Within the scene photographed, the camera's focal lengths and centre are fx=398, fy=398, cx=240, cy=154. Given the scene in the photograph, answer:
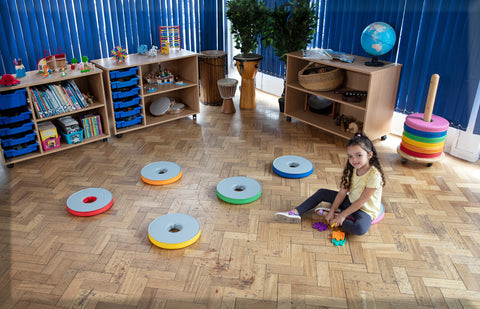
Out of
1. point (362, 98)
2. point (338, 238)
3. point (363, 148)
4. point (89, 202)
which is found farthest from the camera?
point (362, 98)

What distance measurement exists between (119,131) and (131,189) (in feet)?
4.20

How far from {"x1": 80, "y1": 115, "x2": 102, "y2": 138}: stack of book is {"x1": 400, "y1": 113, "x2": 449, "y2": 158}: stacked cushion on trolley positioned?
3.33 meters

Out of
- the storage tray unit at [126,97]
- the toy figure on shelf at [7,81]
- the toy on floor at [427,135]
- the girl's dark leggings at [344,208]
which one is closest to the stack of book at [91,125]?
the storage tray unit at [126,97]

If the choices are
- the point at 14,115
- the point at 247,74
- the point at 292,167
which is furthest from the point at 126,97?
the point at 292,167

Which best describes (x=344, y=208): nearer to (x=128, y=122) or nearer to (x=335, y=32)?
(x=335, y=32)

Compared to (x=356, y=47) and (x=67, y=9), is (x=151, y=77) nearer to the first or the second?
(x=67, y=9)

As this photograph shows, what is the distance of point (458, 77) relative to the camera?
3932 millimetres

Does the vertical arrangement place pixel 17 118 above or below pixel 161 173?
above

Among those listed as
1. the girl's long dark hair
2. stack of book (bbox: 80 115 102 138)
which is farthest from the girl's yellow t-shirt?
stack of book (bbox: 80 115 102 138)

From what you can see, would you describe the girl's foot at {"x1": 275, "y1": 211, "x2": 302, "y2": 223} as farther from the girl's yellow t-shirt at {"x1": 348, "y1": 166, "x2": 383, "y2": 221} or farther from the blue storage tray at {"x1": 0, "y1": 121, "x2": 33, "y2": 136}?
the blue storage tray at {"x1": 0, "y1": 121, "x2": 33, "y2": 136}

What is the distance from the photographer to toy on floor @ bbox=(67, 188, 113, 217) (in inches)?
128

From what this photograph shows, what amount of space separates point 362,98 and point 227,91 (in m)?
1.80

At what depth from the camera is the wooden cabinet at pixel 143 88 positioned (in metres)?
4.53

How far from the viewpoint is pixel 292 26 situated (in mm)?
4777
